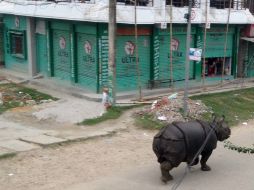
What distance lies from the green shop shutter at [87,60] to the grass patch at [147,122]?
4389 mm

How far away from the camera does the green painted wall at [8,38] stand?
81.9 ft

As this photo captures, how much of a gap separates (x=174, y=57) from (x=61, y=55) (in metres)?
5.35

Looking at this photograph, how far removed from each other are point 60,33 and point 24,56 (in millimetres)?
3806

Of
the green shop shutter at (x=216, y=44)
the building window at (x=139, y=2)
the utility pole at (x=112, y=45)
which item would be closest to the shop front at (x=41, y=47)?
the building window at (x=139, y=2)

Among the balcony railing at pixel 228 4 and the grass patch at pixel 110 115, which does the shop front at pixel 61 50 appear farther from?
the balcony railing at pixel 228 4

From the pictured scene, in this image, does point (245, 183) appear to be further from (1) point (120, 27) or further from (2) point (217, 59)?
(2) point (217, 59)

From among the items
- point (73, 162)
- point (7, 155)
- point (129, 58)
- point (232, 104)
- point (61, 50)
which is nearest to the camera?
point (73, 162)

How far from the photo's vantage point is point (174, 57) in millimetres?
21953

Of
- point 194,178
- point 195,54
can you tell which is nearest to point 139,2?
point 195,54

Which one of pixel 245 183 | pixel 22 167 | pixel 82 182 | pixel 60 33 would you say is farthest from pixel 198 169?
pixel 60 33

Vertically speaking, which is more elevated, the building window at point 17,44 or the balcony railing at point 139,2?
the balcony railing at point 139,2

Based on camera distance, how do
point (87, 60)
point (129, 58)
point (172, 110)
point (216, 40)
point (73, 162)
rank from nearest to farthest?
point (73, 162), point (172, 110), point (129, 58), point (87, 60), point (216, 40)

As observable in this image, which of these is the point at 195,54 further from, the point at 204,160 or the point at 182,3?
the point at 182,3

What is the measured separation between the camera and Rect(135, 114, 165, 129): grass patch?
15305 mm
